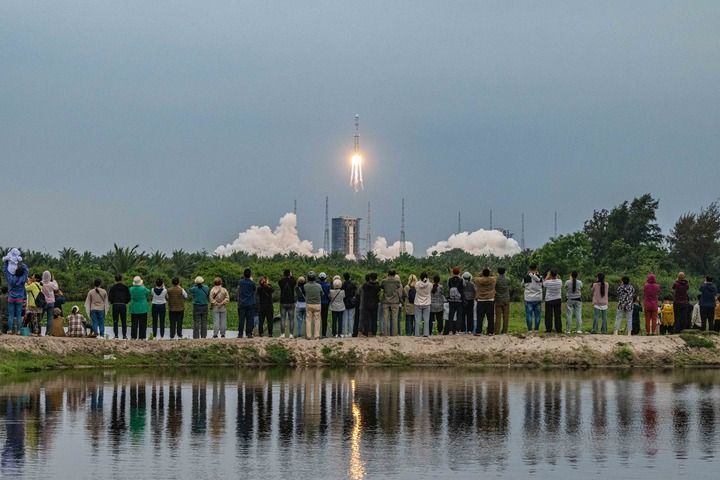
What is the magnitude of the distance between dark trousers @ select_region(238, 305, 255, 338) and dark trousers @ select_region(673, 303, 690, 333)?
11638 millimetres

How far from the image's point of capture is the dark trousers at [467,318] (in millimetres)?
35147

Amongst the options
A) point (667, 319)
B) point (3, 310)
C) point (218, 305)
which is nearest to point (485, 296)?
point (667, 319)

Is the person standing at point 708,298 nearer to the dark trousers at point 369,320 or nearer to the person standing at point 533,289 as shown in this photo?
the person standing at point 533,289

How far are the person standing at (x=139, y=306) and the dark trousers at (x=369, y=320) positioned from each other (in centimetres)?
576

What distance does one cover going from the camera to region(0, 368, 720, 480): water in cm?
1725

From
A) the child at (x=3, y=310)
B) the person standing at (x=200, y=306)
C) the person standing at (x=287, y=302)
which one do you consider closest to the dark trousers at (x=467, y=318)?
the person standing at (x=287, y=302)

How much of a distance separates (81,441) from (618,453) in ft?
25.3

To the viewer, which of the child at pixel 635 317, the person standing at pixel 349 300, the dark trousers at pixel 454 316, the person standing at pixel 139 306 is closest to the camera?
the person standing at pixel 139 306

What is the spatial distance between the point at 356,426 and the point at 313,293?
13.7 meters

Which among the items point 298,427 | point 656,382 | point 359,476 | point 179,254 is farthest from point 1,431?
point 179,254

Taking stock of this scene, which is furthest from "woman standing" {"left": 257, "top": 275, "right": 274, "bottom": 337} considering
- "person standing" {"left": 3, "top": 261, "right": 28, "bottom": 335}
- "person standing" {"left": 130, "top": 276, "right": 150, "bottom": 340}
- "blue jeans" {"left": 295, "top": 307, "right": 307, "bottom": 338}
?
"person standing" {"left": 3, "top": 261, "right": 28, "bottom": 335}

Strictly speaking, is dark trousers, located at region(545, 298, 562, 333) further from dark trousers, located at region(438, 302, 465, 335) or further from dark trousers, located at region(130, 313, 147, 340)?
dark trousers, located at region(130, 313, 147, 340)

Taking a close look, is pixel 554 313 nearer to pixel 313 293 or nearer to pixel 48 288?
pixel 313 293

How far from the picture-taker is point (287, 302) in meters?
35.3
